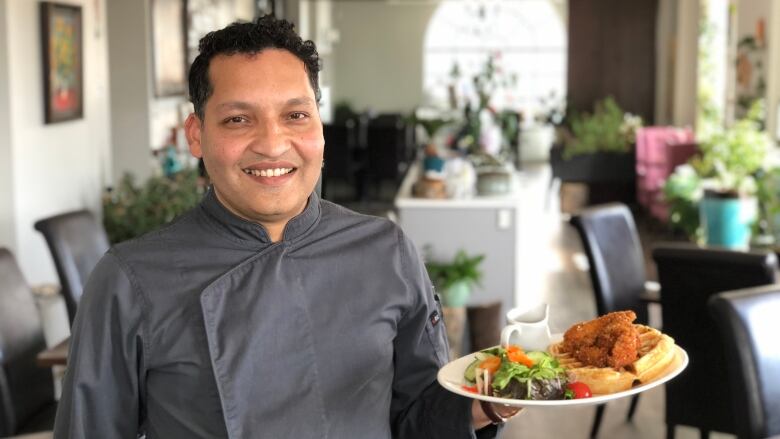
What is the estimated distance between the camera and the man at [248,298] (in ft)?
4.81

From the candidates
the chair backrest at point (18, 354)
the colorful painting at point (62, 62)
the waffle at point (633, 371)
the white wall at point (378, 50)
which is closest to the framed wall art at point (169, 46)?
the colorful painting at point (62, 62)

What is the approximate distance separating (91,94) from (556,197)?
27.3 ft

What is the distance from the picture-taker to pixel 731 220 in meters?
7.77

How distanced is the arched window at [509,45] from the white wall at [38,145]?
1291 centimetres

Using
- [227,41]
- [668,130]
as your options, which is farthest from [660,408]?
[668,130]

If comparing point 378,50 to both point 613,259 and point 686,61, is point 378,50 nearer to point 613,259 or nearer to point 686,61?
point 686,61

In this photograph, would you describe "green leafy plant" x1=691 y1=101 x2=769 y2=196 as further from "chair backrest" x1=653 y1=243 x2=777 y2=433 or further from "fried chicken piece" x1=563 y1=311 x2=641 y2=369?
"fried chicken piece" x1=563 y1=311 x2=641 y2=369

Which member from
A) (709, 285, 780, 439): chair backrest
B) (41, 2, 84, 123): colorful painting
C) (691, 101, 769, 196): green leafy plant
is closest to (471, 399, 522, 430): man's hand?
(709, 285, 780, 439): chair backrest

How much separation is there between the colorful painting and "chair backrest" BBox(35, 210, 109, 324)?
131 cm

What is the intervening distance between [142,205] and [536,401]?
4877mm

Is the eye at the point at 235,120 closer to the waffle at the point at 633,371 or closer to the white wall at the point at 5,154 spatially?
the waffle at the point at 633,371

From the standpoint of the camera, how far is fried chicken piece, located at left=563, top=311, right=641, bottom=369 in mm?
1542

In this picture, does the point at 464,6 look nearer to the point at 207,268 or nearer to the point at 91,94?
the point at 91,94

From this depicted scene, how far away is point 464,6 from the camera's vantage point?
18906mm
